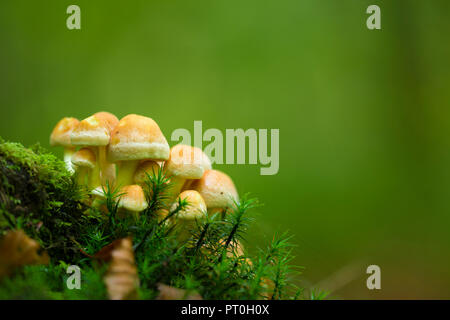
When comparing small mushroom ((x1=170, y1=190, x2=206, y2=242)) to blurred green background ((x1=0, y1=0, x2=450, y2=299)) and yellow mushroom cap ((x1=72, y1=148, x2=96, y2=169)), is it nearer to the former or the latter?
yellow mushroom cap ((x1=72, y1=148, x2=96, y2=169))

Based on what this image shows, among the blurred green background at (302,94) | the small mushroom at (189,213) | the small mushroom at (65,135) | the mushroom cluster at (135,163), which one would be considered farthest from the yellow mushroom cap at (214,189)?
the blurred green background at (302,94)

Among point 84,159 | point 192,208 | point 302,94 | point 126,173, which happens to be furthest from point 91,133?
point 302,94

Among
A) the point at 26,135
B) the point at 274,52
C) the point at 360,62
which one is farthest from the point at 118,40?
the point at 360,62

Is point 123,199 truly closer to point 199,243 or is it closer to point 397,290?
point 199,243

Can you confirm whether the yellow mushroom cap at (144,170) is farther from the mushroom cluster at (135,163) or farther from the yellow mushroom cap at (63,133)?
the yellow mushroom cap at (63,133)

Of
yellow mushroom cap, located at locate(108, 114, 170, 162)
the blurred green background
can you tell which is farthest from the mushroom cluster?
the blurred green background

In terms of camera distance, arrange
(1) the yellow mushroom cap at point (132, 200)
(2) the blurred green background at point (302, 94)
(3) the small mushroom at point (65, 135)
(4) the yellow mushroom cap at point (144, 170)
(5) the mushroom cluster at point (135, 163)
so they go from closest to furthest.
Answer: (1) the yellow mushroom cap at point (132, 200)
(5) the mushroom cluster at point (135, 163)
(4) the yellow mushroom cap at point (144, 170)
(3) the small mushroom at point (65, 135)
(2) the blurred green background at point (302, 94)
